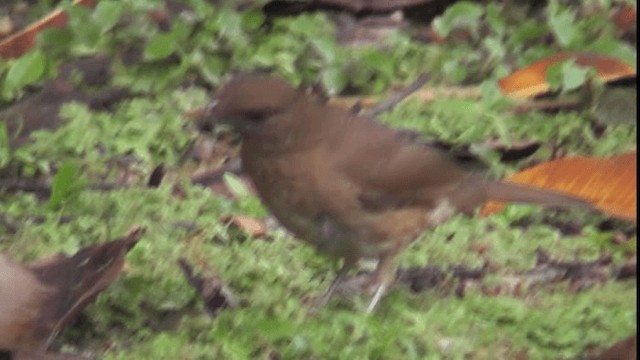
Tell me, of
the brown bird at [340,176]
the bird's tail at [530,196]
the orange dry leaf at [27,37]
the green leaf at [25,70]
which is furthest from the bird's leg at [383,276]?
the orange dry leaf at [27,37]

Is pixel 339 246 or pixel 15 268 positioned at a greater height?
pixel 15 268

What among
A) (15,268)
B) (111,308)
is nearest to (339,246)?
(111,308)

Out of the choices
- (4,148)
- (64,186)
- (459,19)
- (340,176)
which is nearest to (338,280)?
(340,176)

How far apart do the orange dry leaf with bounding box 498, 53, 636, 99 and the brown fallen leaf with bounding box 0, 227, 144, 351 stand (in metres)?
1.46

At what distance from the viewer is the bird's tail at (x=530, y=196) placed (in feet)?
8.92

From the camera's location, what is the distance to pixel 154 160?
3410 millimetres

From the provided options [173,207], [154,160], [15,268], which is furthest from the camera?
[154,160]

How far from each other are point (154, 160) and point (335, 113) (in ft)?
2.72

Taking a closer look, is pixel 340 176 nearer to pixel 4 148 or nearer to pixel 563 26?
pixel 4 148

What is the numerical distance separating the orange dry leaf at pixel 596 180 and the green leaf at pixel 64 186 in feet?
3.39

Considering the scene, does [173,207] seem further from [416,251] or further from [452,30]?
[452,30]

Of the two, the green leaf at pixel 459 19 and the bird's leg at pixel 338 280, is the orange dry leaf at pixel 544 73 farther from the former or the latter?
the bird's leg at pixel 338 280

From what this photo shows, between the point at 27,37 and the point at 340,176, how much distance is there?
1740mm

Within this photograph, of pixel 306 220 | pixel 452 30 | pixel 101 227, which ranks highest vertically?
pixel 306 220
